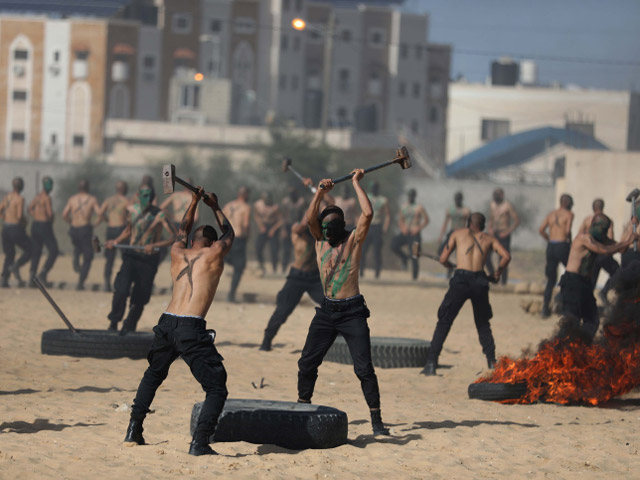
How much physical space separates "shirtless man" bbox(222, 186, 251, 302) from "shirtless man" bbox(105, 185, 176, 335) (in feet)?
15.4

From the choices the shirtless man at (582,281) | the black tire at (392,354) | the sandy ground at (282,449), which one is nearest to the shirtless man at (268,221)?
the sandy ground at (282,449)

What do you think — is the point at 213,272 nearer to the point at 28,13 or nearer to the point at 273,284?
the point at 273,284

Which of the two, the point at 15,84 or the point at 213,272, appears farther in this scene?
the point at 15,84

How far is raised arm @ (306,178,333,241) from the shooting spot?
860 centimetres

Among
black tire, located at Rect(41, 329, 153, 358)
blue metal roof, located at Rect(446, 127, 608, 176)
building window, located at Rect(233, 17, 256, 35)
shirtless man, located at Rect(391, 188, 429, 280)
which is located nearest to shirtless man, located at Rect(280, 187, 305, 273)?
shirtless man, located at Rect(391, 188, 429, 280)

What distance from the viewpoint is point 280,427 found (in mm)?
8367

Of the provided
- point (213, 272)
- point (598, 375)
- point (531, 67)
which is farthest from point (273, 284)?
point (531, 67)

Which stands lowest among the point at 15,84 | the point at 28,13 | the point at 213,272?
the point at 213,272

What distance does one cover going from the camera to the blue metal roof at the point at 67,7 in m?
73.6

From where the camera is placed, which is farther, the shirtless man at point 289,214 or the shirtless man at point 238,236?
the shirtless man at point 289,214

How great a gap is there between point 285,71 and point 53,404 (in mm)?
70208

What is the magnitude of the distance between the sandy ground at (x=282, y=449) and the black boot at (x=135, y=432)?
0.08 meters

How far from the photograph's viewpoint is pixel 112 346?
41.0 feet

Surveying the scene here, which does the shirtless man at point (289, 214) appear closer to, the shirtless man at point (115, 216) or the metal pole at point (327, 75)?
the shirtless man at point (115, 216)
